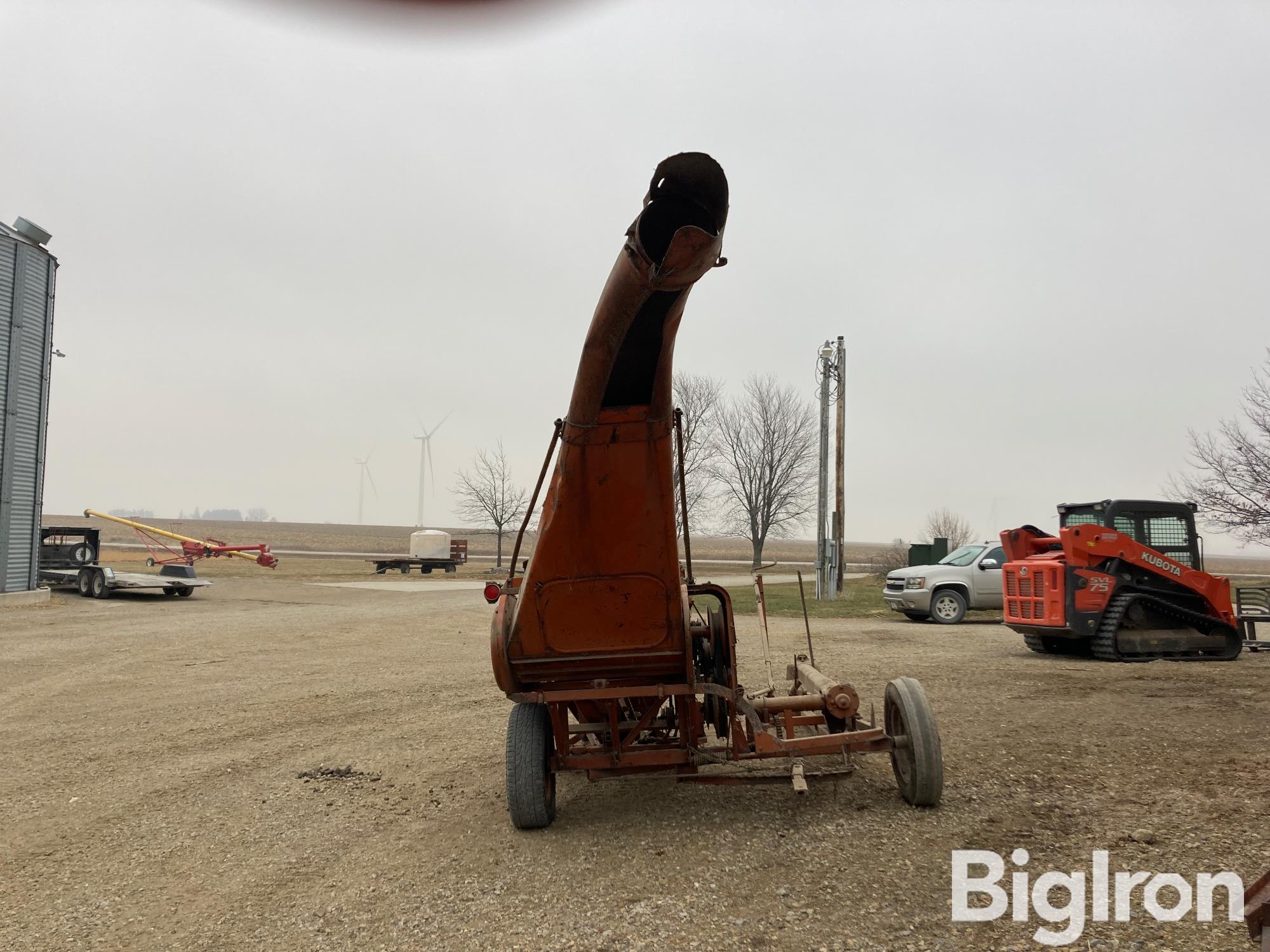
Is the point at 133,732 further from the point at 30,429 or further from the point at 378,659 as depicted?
the point at 30,429

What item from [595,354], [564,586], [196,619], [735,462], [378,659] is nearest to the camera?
[595,354]

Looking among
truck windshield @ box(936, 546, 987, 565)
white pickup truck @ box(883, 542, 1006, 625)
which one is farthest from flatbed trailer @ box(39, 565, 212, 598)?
Result: truck windshield @ box(936, 546, 987, 565)

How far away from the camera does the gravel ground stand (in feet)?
12.7

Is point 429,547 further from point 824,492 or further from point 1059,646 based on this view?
point 1059,646

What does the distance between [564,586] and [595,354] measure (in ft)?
4.49

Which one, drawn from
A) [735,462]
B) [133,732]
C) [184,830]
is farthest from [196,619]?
[735,462]

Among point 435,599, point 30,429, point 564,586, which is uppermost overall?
point 30,429

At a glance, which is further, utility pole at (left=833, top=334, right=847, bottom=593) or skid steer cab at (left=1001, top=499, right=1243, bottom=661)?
utility pole at (left=833, top=334, right=847, bottom=593)

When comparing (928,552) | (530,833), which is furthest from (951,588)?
(530,833)

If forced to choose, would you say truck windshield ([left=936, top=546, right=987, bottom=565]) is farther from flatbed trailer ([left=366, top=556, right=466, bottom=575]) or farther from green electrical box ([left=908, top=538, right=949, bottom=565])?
flatbed trailer ([left=366, top=556, right=466, bottom=575])

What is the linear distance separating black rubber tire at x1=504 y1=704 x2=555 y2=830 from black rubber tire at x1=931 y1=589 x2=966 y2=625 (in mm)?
15077

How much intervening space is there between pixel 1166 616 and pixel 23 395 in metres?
25.2

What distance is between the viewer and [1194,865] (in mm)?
4195

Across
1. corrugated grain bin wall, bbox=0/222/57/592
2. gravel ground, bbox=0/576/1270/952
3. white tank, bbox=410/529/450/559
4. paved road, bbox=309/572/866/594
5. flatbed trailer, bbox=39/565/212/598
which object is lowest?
paved road, bbox=309/572/866/594
